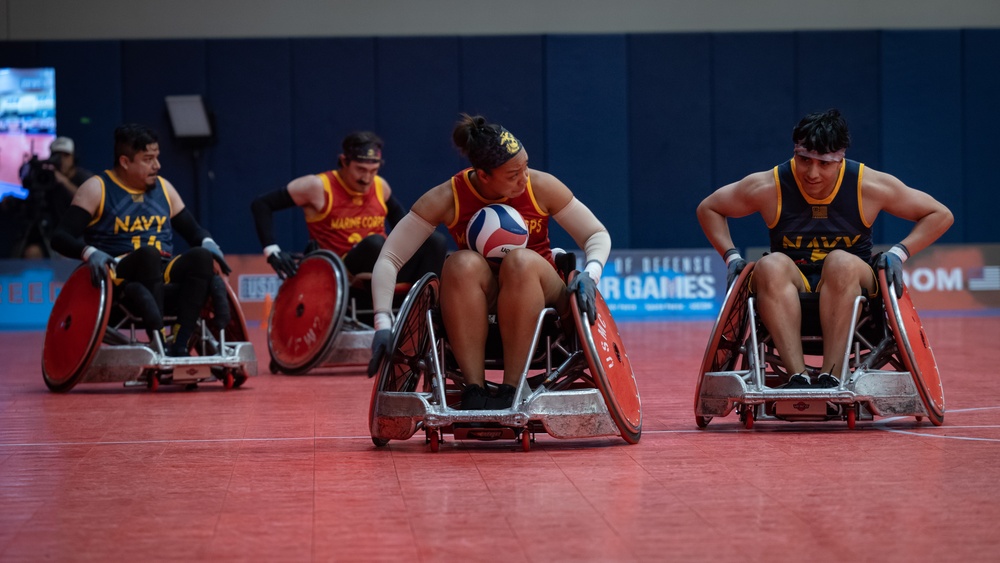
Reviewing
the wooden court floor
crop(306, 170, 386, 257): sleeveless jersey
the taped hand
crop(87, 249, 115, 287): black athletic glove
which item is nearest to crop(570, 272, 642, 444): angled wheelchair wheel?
the wooden court floor

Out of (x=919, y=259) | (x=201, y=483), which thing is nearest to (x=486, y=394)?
(x=201, y=483)

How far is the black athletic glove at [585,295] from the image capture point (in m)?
4.16

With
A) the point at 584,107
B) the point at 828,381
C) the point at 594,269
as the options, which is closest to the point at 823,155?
the point at 828,381

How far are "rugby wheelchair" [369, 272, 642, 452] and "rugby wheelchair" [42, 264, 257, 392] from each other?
2347mm

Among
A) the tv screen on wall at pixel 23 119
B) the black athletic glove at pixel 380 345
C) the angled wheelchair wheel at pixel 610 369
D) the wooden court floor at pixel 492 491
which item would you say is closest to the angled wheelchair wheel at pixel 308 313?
the wooden court floor at pixel 492 491

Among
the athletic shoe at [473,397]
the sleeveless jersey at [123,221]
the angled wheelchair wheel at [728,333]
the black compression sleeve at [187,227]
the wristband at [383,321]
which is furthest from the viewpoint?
the black compression sleeve at [187,227]

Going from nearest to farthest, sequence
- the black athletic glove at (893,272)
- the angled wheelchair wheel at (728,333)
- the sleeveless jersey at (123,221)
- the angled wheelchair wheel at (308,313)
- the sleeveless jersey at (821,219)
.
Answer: the black athletic glove at (893,272) < the angled wheelchair wheel at (728,333) < the sleeveless jersey at (821,219) < the sleeveless jersey at (123,221) < the angled wheelchair wheel at (308,313)

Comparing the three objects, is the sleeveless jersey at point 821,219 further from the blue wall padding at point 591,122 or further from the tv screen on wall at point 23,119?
the tv screen on wall at point 23,119

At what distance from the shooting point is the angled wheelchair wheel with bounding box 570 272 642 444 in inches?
162

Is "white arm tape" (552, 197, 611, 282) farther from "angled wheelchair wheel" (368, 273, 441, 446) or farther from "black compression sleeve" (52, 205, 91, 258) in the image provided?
"black compression sleeve" (52, 205, 91, 258)

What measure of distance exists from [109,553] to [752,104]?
1217cm

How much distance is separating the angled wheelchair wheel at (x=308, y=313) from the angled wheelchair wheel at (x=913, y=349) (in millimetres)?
3522

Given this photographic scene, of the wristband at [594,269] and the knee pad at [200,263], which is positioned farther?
the knee pad at [200,263]

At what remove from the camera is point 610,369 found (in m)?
4.18
